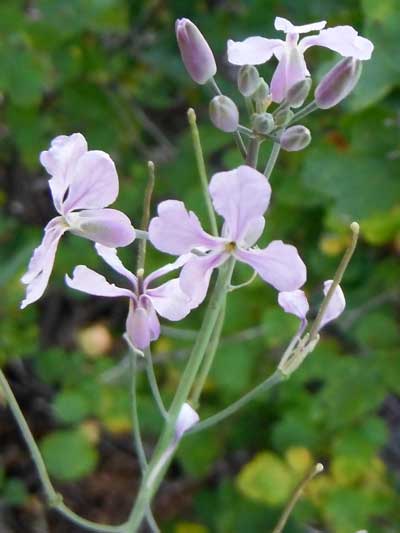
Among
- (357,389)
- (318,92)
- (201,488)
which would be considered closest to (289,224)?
(357,389)

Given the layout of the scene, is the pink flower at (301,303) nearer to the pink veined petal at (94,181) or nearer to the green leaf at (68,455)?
the pink veined petal at (94,181)

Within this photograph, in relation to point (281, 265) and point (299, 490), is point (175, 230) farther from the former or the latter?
point (299, 490)

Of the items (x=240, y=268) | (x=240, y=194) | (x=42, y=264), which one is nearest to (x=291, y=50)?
(x=240, y=194)

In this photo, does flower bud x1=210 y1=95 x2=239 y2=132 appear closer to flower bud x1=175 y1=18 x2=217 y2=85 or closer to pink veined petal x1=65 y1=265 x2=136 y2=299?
flower bud x1=175 y1=18 x2=217 y2=85

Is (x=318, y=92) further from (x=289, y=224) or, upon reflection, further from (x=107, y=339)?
(x=107, y=339)

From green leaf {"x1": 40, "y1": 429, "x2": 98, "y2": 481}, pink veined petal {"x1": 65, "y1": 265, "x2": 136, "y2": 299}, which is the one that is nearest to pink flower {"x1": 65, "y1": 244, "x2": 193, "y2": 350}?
pink veined petal {"x1": 65, "y1": 265, "x2": 136, "y2": 299}

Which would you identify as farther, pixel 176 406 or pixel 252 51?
pixel 176 406
